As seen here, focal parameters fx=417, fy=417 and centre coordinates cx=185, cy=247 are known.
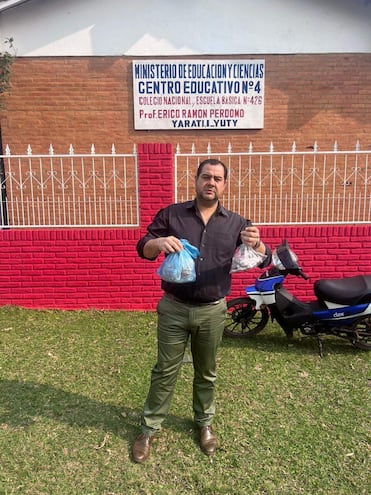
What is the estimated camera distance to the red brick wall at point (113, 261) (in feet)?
16.5

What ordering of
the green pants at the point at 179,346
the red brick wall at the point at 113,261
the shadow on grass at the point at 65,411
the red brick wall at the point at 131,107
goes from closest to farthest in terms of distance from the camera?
the green pants at the point at 179,346 < the shadow on grass at the point at 65,411 < the red brick wall at the point at 113,261 < the red brick wall at the point at 131,107

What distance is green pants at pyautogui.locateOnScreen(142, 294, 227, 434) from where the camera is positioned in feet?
8.30

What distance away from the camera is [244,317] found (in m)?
4.43

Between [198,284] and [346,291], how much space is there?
6.85ft

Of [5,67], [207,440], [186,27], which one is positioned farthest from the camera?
[186,27]

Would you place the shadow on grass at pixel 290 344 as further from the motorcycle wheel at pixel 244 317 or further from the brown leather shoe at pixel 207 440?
the brown leather shoe at pixel 207 440

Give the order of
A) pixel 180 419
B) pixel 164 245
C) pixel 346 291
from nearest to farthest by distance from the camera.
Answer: pixel 164 245
pixel 180 419
pixel 346 291

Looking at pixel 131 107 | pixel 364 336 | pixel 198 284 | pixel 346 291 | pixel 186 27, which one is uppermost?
pixel 186 27

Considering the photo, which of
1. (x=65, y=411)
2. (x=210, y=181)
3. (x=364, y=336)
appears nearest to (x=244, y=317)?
(x=364, y=336)

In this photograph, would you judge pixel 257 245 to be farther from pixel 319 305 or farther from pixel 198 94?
pixel 198 94

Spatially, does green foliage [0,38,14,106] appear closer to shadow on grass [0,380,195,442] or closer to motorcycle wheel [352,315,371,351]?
shadow on grass [0,380,195,442]

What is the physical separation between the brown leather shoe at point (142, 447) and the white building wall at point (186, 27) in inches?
260

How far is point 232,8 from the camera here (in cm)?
728

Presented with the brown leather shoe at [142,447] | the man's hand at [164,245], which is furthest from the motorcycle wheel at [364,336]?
the man's hand at [164,245]
